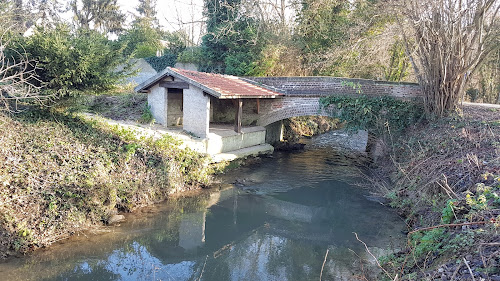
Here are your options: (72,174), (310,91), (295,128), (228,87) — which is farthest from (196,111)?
(295,128)

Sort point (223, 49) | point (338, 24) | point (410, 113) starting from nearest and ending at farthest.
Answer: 1. point (410, 113)
2. point (338, 24)
3. point (223, 49)

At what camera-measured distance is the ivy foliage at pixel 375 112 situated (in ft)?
42.1

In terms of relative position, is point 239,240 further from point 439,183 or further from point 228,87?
point 228,87

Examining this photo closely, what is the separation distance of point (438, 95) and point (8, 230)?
506 inches

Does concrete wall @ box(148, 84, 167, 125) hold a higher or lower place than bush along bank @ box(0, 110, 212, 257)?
higher

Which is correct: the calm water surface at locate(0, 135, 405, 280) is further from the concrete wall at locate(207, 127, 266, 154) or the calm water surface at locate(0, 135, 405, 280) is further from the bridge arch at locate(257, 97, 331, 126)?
the bridge arch at locate(257, 97, 331, 126)

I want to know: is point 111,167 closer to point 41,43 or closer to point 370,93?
point 41,43

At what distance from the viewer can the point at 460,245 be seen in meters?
4.65

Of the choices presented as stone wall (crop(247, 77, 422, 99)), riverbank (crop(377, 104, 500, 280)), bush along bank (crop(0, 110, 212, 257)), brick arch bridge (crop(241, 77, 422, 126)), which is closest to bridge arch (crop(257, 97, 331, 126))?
brick arch bridge (crop(241, 77, 422, 126))

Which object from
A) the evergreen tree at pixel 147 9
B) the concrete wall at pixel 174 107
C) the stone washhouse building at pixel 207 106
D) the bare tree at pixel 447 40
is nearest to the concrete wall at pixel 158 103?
the stone washhouse building at pixel 207 106

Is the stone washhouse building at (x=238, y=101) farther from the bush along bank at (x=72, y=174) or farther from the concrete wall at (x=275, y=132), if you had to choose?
the bush along bank at (x=72, y=174)

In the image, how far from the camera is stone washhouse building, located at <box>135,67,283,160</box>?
39.8 ft

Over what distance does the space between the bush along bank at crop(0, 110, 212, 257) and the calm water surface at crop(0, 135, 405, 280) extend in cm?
41

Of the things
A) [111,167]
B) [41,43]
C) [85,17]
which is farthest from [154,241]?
[85,17]
